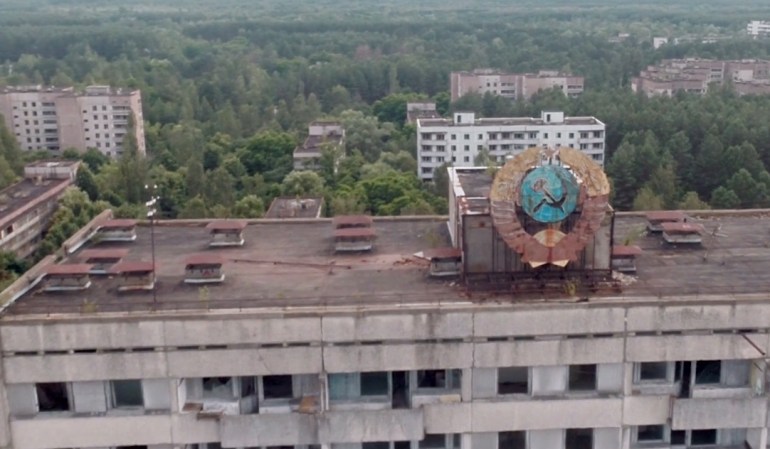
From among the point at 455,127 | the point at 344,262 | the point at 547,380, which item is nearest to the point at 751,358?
the point at 547,380

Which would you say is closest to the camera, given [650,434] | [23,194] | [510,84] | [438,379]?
[438,379]

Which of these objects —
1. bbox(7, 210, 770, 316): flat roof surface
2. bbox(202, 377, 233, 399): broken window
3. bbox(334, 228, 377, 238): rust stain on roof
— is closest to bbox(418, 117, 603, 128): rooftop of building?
bbox(7, 210, 770, 316): flat roof surface

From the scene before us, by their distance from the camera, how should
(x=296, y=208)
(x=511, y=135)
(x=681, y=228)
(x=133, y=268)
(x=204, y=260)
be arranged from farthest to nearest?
(x=511, y=135)
(x=296, y=208)
(x=681, y=228)
(x=204, y=260)
(x=133, y=268)

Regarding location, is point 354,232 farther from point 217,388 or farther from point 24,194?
point 24,194

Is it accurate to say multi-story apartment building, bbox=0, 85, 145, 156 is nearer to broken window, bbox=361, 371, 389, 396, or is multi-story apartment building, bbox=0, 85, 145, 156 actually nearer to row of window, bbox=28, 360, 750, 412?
row of window, bbox=28, 360, 750, 412

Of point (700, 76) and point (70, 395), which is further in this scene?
point (700, 76)

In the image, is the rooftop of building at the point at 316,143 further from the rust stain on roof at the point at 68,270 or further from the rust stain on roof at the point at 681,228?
the rust stain on roof at the point at 68,270

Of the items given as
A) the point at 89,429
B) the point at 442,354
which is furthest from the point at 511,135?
the point at 89,429
